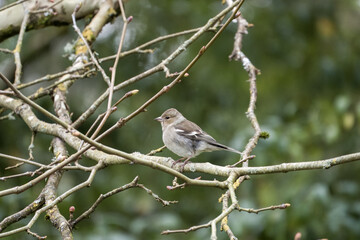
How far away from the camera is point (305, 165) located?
2.35 m

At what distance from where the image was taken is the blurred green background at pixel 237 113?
4.37 metres

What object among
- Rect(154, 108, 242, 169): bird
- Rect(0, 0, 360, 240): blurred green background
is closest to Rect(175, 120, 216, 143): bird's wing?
Rect(154, 108, 242, 169): bird

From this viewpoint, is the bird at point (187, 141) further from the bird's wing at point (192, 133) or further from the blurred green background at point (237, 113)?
the blurred green background at point (237, 113)

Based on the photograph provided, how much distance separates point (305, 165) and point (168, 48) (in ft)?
13.8

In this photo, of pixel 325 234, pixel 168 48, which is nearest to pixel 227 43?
pixel 168 48

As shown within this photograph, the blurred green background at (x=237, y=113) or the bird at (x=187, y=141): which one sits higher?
the blurred green background at (x=237, y=113)

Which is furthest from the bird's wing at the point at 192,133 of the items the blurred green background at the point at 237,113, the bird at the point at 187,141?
the blurred green background at the point at 237,113

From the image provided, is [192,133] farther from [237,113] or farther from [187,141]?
[237,113]

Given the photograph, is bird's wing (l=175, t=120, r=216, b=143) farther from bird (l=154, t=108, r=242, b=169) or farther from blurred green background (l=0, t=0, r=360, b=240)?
blurred green background (l=0, t=0, r=360, b=240)

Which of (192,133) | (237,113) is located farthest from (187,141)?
(237,113)

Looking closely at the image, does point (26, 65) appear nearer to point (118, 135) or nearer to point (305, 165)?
point (118, 135)

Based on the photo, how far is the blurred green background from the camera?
437 centimetres

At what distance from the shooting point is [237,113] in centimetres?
672

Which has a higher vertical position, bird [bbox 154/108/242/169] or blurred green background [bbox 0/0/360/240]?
blurred green background [bbox 0/0/360/240]
